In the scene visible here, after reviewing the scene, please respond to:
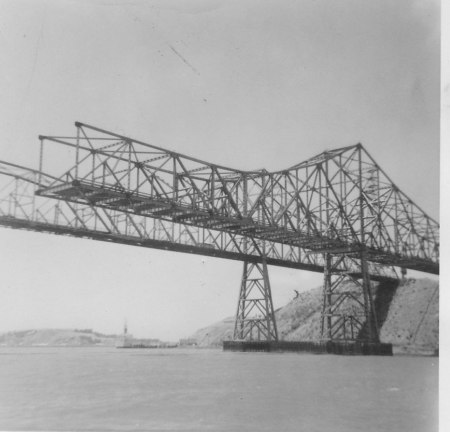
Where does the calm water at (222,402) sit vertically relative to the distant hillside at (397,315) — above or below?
below

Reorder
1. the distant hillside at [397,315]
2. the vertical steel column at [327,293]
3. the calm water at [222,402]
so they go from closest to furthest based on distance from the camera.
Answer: the calm water at [222,402]
the vertical steel column at [327,293]
the distant hillside at [397,315]

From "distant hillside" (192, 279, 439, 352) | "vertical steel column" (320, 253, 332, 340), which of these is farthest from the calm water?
"distant hillside" (192, 279, 439, 352)

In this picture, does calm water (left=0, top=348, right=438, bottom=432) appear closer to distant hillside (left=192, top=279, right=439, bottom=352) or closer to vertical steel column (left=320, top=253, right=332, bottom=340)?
vertical steel column (left=320, top=253, right=332, bottom=340)

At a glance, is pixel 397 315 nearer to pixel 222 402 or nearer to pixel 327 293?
pixel 327 293

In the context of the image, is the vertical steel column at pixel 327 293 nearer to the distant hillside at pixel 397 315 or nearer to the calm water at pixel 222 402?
the distant hillside at pixel 397 315

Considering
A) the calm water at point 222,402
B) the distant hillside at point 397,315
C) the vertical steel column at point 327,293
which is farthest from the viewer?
the distant hillside at point 397,315

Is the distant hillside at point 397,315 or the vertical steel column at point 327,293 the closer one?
the vertical steel column at point 327,293

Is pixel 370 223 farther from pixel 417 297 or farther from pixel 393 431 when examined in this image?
pixel 393 431

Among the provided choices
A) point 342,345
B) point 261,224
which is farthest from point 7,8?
point 342,345

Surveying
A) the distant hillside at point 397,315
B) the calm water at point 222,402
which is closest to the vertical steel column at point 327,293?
the distant hillside at point 397,315
